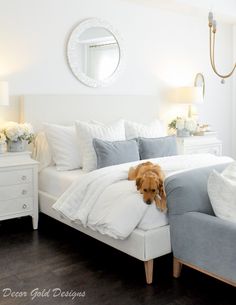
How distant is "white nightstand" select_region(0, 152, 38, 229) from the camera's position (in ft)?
11.8

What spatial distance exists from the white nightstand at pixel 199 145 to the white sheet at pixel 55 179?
1.70 m

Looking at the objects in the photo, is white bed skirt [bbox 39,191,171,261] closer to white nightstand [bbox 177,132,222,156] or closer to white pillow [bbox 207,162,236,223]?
white pillow [bbox 207,162,236,223]

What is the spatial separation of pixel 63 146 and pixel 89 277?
1523mm

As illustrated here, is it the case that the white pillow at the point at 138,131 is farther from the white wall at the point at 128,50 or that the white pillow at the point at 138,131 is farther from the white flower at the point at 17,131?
the white flower at the point at 17,131

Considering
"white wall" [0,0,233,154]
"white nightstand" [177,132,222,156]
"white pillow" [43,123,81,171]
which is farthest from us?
"white nightstand" [177,132,222,156]

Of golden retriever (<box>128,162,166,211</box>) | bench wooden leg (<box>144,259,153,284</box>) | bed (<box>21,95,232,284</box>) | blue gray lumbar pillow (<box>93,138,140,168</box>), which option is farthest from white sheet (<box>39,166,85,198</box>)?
bench wooden leg (<box>144,259,153,284</box>)

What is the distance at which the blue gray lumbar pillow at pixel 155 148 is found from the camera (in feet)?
13.1

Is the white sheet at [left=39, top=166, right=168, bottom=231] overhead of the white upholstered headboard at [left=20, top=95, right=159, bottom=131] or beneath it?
beneath

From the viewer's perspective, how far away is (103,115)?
15.3 feet

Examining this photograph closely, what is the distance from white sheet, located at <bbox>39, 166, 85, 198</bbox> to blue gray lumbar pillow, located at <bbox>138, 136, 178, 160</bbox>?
0.67 metres

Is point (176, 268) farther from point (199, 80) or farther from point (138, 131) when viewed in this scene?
point (199, 80)

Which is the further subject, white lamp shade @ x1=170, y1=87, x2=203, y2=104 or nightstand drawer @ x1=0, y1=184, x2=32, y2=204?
white lamp shade @ x1=170, y1=87, x2=203, y2=104

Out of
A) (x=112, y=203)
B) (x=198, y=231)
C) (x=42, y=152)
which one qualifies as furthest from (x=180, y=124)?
(x=198, y=231)

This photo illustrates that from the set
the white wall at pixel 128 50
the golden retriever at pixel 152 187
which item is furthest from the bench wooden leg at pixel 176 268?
the white wall at pixel 128 50
